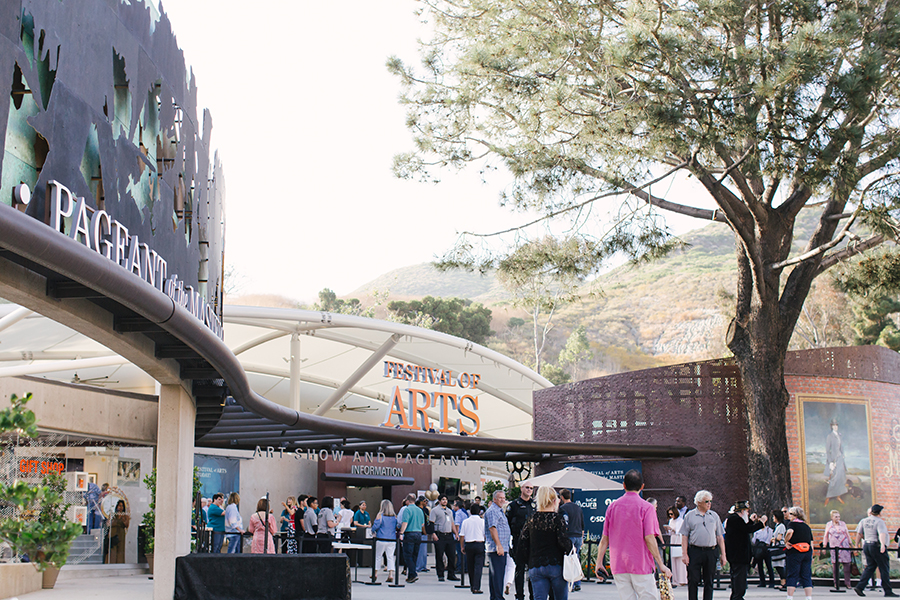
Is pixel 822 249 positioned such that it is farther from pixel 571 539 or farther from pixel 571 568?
pixel 571 568

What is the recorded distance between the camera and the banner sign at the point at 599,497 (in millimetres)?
18672

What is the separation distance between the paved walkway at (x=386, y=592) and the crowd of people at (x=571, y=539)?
378mm

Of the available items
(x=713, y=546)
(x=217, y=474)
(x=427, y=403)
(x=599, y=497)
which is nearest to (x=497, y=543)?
(x=713, y=546)

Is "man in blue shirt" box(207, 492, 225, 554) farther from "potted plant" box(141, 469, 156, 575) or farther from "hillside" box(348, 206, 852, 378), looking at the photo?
"hillside" box(348, 206, 852, 378)

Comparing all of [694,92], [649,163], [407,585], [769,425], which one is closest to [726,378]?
[769,425]

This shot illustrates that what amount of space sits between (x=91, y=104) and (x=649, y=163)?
36.9 feet

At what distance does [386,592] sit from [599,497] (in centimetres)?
661

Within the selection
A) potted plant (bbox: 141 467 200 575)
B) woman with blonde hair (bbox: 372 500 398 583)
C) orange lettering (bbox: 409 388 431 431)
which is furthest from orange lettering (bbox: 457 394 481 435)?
potted plant (bbox: 141 467 200 575)

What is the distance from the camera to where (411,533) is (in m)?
16.2

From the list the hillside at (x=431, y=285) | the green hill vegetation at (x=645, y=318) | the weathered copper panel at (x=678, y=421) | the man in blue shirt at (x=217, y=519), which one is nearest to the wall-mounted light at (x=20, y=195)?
the man in blue shirt at (x=217, y=519)

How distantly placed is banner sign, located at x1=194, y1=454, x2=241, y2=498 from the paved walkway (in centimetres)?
475

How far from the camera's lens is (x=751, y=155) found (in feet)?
47.3

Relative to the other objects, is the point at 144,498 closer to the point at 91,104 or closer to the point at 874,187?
the point at 91,104

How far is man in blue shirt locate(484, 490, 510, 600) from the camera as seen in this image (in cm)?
1053
